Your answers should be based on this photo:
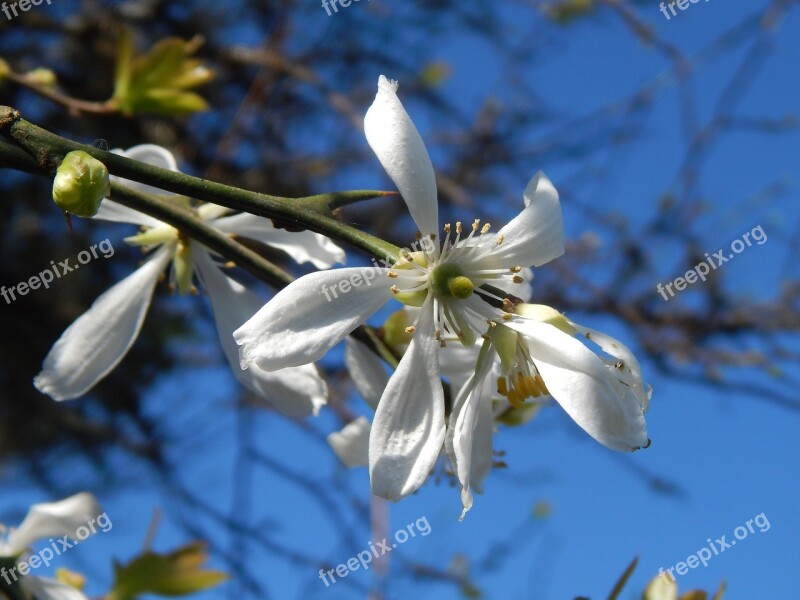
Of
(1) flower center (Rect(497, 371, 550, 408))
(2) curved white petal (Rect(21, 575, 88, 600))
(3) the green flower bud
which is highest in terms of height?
(3) the green flower bud

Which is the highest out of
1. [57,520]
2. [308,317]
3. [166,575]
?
[308,317]

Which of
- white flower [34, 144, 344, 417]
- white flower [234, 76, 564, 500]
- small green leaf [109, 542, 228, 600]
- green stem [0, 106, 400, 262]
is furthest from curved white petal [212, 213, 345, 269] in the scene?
small green leaf [109, 542, 228, 600]

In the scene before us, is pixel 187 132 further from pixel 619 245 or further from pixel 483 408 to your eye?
pixel 483 408


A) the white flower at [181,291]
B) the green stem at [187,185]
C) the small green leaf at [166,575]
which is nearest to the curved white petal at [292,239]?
the white flower at [181,291]

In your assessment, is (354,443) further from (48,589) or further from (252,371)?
(48,589)

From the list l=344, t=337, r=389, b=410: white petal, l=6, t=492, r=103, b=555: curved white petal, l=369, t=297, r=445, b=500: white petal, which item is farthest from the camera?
l=6, t=492, r=103, b=555: curved white petal

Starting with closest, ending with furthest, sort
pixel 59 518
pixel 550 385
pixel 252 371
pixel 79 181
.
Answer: pixel 79 181 < pixel 550 385 < pixel 252 371 < pixel 59 518

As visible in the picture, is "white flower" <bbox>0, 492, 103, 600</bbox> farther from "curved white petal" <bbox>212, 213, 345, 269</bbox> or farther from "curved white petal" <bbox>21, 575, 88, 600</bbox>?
"curved white petal" <bbox>212, 213, 345, 269</bbox>

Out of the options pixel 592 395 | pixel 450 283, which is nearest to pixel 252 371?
pixel 450 283
